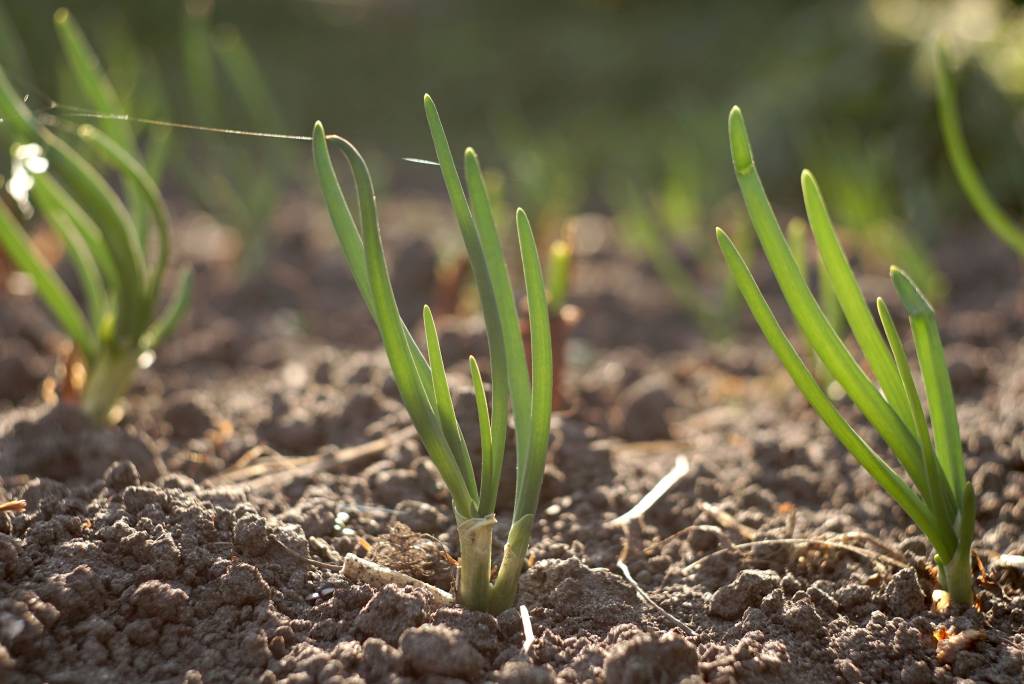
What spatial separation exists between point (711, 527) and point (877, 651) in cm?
29

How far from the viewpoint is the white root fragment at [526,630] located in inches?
39.6

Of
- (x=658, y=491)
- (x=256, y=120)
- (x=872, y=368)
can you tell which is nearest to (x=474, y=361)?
(x=872, y=368)

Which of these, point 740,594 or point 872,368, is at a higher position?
point 872,368

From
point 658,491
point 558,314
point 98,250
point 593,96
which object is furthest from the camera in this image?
point 593,96

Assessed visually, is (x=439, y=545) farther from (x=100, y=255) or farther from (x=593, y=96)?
(x=593, y=96)

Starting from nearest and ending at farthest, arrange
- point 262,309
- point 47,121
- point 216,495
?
point 216,495 → point 47,121 → point 262,309

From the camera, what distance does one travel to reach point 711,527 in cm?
130

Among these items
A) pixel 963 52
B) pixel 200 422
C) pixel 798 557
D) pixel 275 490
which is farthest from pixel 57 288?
pixel 963 52

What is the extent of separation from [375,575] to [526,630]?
0.20 meters

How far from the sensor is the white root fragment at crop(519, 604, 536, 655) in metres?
1.01

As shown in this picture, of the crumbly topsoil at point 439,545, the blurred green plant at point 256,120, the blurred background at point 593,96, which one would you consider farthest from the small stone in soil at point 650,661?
the blurred green plant at point 256,120

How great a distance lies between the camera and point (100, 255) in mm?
1545

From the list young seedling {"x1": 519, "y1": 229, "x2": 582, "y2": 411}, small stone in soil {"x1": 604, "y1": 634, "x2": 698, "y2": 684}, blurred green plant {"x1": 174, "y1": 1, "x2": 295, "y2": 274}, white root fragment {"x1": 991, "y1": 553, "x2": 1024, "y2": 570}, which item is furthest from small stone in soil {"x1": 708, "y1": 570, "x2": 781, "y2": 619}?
blurred green plant {"x1": 174, "y1": 1, "x2": 295, "y2": 274}

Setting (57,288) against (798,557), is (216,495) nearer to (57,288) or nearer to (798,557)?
(57,288)
